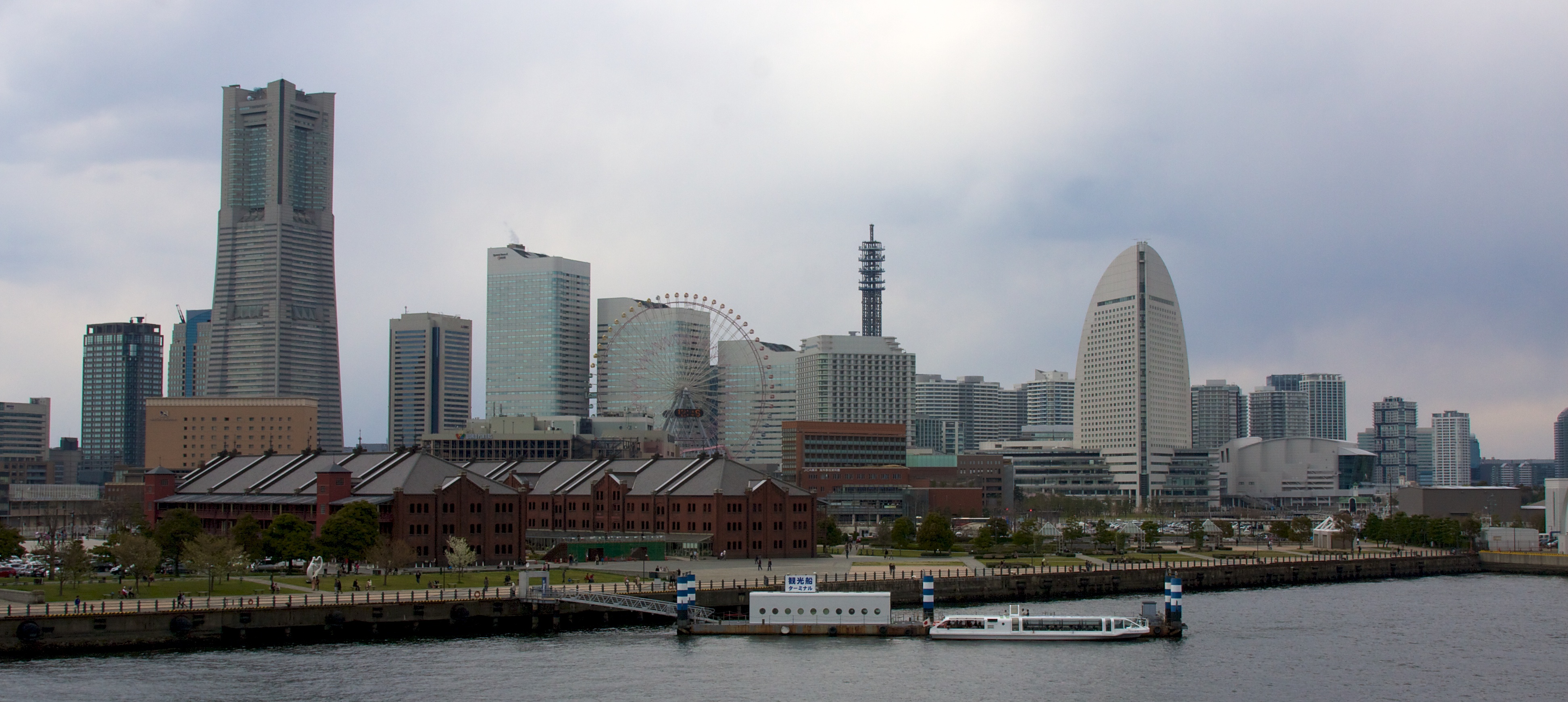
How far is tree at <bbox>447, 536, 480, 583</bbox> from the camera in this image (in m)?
121

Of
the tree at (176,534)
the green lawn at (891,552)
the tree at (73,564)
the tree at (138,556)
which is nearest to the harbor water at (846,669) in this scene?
the tree at (73,564)

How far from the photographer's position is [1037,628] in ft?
339

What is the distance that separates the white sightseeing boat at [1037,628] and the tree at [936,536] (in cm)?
6397

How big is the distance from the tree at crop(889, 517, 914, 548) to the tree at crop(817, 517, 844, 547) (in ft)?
22.0

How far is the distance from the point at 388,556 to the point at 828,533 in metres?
66.5

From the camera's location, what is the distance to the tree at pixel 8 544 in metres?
122

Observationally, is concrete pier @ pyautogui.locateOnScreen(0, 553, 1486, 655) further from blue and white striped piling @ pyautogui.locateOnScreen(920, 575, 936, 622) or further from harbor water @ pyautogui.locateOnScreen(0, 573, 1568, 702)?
blue and white striped piling @ pyautogui.locateOnScreen(920, 575, 936, 622)

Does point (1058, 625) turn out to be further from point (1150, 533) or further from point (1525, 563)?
point (1525, 563)

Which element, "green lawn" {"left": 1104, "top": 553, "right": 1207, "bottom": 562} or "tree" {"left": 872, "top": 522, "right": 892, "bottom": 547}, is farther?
"tree" {"left": 872, "top": 522, "right": 892, "bottom": 547}

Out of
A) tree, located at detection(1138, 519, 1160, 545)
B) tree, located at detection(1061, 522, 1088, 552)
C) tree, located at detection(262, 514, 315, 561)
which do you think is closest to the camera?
A: tree, located at detection(262, 514, 315, 561)

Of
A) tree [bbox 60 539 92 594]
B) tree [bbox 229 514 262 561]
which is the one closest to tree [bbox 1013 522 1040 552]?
tree [bbox 229 514 262 561]

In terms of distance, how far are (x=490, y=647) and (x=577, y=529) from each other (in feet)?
226

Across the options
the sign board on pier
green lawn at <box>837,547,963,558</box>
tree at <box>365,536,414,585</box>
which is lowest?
Answer: green lawn at <box>837,547,963,558</box>

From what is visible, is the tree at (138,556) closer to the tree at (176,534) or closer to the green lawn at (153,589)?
the green lawn at (153,589)
